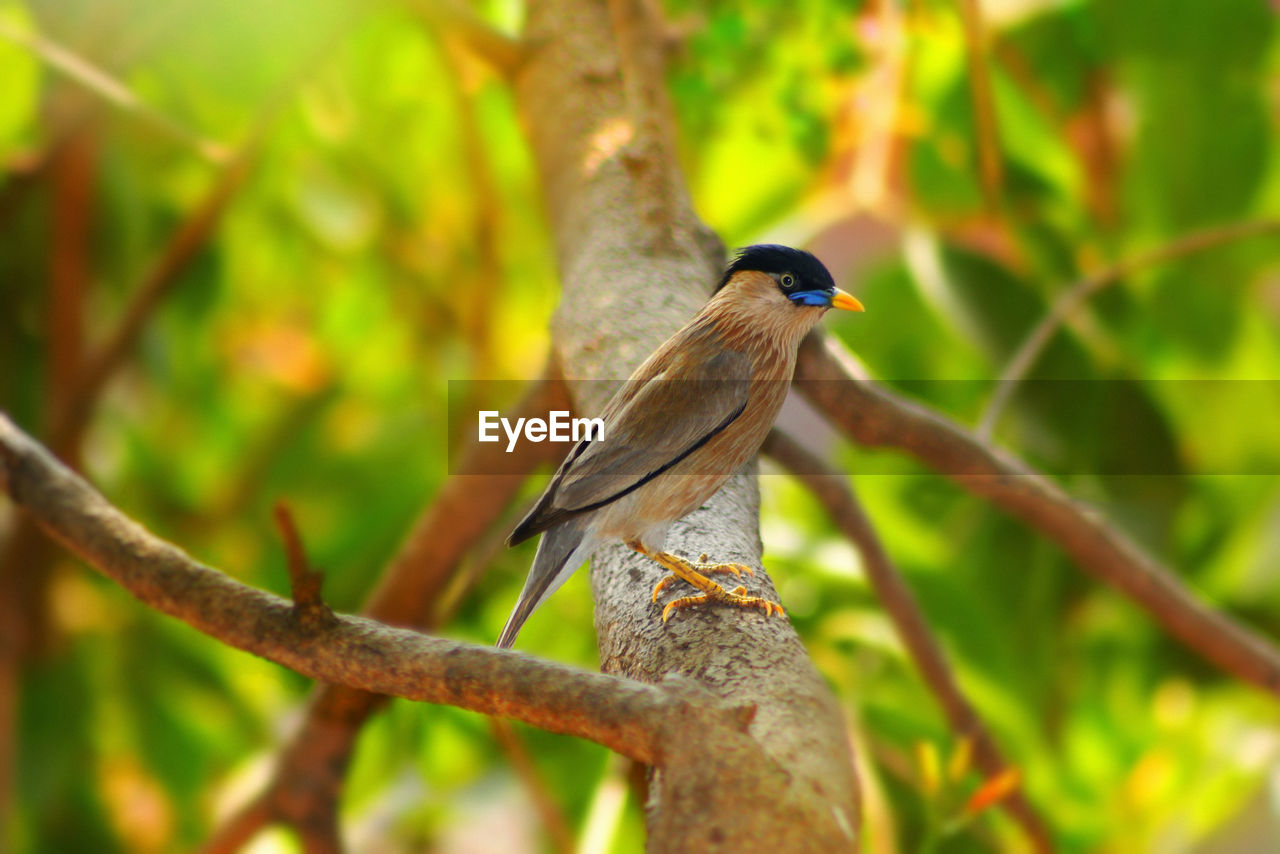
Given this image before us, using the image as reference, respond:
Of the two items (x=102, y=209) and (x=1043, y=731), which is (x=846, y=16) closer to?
(x=1043, y=731)

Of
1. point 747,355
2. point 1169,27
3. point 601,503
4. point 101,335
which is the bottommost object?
point 601,503

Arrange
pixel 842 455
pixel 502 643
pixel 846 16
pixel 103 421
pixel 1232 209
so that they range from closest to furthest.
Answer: pixel 502 643, pixel 846 16, pixel 1232 209, pixel 842 455, pixel 103 421

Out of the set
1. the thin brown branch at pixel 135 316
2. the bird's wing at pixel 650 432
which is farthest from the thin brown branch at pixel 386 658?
the thin brown branch at pixel 135 316

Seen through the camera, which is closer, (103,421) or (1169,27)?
(1169,27)

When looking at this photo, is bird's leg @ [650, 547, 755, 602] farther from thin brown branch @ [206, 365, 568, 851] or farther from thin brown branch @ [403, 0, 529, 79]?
thin brown branch @ [403, 0, 529, 79]

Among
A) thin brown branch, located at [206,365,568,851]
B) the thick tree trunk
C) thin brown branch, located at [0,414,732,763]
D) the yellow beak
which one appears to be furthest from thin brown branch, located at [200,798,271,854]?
the yellow beak

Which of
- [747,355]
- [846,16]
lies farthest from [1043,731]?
[747,355]
